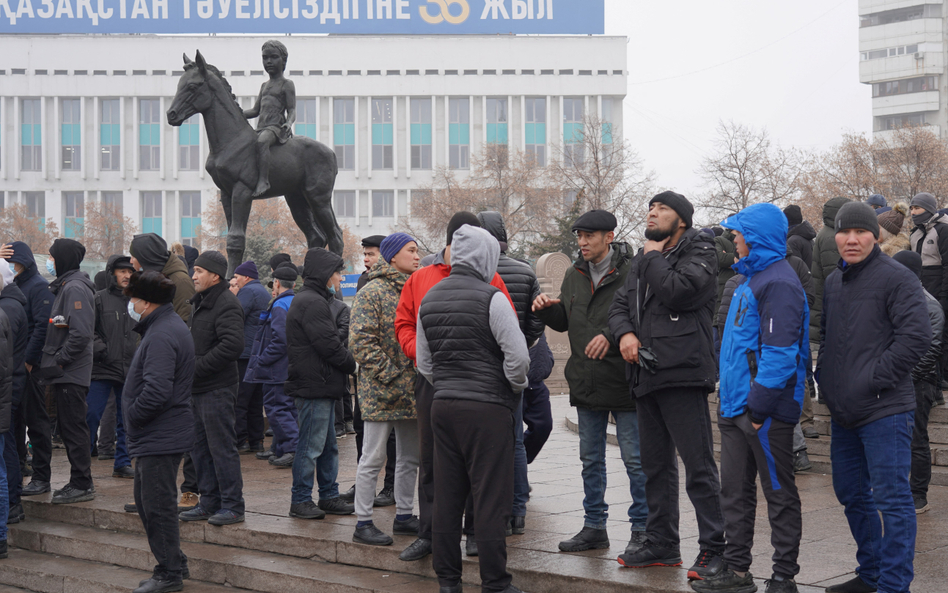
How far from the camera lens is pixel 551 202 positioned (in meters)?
58.5

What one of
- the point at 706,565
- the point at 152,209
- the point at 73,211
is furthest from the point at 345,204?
the point at 706,565

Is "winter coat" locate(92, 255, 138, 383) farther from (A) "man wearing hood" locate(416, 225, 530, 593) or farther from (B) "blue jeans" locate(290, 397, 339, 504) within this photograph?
(A) "man wearing hood" locate(416, 225, 530, 593)

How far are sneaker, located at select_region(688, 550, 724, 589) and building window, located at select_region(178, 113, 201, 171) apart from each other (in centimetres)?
7728

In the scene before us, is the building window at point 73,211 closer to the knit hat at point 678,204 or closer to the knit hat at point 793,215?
the knit hat at point 793,215

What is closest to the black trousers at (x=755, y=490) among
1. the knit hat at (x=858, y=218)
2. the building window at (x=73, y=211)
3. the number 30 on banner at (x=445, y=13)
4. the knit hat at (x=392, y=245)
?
the knit hat at (x=858, y=218)

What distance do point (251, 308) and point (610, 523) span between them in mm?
5237

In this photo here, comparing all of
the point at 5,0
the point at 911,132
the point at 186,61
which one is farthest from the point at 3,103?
the point at 186,61

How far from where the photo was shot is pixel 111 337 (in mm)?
9367

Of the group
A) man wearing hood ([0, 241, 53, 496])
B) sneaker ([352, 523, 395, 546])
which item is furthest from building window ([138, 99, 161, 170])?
sneaker ([352, 523, 395, 546])

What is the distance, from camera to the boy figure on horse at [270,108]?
39.6ft

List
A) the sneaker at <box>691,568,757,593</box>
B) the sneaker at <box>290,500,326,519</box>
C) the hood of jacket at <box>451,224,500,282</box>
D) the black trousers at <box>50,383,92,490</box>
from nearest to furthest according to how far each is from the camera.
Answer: the sneaker at <box>691,568,757,593</box> → the hood of jacket at <box>451,224,500,282</box> → the sneaker at <box>290,500,326,519</box> → the black trousers at <box>50,383,92,490</box>

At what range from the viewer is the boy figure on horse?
12.1 metres

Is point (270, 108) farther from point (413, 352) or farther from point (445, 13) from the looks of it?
point (445, 13)

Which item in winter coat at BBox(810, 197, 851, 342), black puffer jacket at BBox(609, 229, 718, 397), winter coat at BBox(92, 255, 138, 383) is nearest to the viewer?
black puffer jacket at BBox(609, 229, 718, 397)
